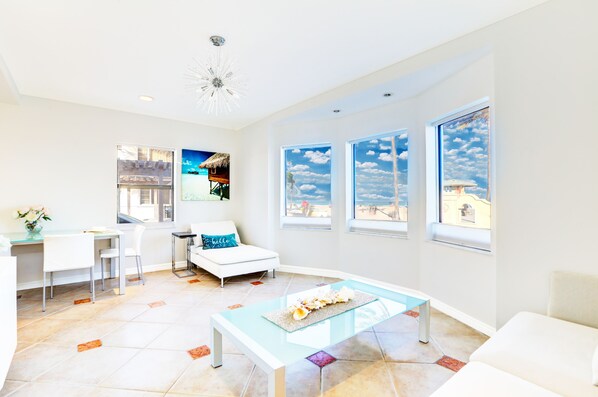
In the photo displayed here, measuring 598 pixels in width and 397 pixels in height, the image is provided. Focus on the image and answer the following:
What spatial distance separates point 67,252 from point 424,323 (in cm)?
371

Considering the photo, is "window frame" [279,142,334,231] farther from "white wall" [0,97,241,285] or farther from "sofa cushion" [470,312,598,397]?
"sofa cushion" [470,312,598,397]

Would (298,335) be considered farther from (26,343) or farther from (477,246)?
(26,343)

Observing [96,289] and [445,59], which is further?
[96,289]

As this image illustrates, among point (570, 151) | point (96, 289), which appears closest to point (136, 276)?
point (96, 289)

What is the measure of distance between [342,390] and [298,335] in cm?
44

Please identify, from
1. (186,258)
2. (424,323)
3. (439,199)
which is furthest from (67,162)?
(439,199)

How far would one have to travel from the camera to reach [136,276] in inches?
177

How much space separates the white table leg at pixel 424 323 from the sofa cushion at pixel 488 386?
103 centimetres

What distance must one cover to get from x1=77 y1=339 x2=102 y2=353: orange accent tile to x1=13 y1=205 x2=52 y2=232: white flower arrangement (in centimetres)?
200

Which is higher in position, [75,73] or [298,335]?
[75,73]

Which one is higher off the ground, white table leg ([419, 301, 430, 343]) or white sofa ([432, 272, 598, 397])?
white sofa ([432, 272, 598, 397])

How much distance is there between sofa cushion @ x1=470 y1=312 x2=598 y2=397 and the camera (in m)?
1.29

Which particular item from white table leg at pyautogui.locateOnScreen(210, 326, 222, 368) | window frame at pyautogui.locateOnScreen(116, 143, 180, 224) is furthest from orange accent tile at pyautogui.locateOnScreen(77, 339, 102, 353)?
window frame at pyautogui.locateOnScreen(116, 143, 180, 224)

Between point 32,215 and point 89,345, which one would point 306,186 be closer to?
point 89,345
